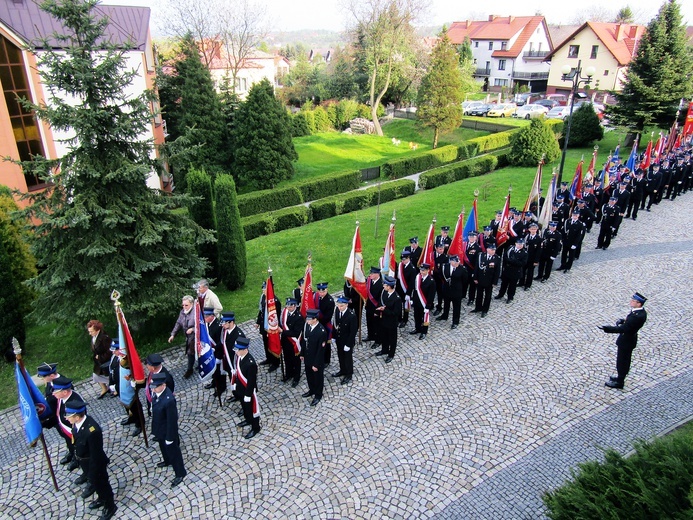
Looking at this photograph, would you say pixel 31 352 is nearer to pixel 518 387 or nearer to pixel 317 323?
pixel 317 323

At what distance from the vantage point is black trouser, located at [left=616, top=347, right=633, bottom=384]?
27.3 feet

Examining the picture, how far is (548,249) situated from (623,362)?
4485 mm

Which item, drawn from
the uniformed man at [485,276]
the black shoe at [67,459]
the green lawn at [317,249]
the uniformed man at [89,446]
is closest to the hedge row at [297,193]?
the green lawn at [317,249]

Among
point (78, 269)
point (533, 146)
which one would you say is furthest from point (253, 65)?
point (78, 269)

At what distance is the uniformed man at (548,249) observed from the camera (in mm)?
12359

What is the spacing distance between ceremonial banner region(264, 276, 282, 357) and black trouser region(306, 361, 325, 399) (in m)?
0.88

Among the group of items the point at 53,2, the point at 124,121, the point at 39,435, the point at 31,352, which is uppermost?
the point at 53,2

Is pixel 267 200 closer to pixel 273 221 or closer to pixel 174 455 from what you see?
pixel 273 221

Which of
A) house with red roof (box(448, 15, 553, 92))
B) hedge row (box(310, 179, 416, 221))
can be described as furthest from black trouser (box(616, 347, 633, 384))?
house with red roof (box(448, 15, 553, 92))

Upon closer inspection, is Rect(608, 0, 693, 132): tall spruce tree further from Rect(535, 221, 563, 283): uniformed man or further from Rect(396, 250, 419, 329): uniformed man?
Rect(396, 250, 419, 329): uniformed man

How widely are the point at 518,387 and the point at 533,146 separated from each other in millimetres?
19876

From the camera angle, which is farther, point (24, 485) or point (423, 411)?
point (423, 411)

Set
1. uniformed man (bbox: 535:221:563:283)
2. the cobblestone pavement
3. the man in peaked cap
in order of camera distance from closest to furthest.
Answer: the cobblestone pavement → the man in peaked cap → uniformed man (bbox: 535:221:563:283)

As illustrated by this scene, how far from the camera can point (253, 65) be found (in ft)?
159
